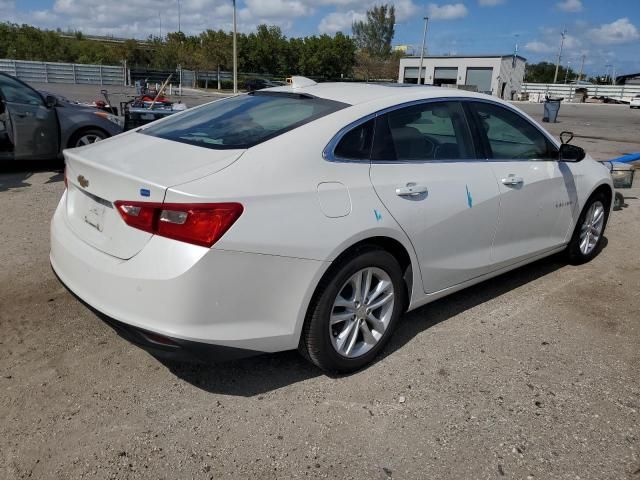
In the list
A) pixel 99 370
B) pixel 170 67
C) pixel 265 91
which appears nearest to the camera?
pixel 99 370

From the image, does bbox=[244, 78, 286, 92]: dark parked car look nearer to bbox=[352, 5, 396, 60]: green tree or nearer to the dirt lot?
the dirt lot

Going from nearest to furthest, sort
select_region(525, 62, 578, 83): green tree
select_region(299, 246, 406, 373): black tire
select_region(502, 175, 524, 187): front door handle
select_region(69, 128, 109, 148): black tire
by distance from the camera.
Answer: select_region(299, 246, 406, 373): black tire → select_region(502, 175, 524, 187): front door handle → select_region(69, 128, 109, 148): black tire → select_region(525, 62, 578, 83): green tree

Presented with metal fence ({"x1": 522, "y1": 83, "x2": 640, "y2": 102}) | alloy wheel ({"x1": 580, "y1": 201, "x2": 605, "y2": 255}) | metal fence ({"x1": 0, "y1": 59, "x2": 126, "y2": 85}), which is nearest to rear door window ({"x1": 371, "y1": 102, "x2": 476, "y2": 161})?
alloy wheel ({"x1": 580, "y1": 201, "x2": 605, "y2": 255})

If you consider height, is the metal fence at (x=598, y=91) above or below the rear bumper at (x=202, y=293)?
above

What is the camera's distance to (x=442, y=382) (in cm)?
309

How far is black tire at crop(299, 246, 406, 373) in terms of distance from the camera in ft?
9.12

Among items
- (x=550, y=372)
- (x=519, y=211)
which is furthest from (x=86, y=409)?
(x=519, y=211)

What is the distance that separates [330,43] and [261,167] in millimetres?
72349

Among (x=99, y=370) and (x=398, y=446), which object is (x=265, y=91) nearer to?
(x=99, y=370)

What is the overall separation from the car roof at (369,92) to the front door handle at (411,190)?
0.55 meters

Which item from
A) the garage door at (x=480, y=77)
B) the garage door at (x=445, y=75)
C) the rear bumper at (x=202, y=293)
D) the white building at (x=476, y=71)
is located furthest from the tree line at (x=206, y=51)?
the rear bumper at (x=202, y=293)

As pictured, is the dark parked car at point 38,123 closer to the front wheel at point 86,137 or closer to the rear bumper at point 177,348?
the front wheel at point 86,137

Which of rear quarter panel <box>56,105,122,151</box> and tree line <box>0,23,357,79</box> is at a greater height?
tree line <box>0,23,357,79</box>

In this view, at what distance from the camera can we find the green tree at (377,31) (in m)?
110
